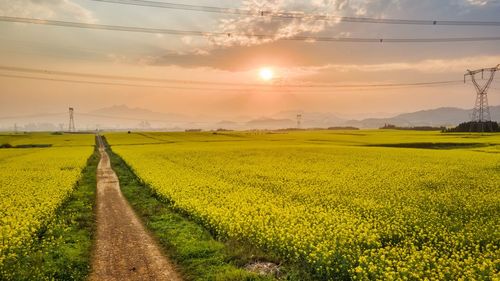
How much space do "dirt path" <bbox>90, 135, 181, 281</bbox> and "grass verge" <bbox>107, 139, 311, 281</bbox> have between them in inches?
21.8

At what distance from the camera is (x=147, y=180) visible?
1329 inches

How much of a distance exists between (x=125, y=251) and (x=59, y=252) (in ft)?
8.86

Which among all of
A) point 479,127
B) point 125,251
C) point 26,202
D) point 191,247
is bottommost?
point 125,251

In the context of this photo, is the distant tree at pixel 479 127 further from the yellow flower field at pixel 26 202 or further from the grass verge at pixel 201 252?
the grass verge at pixel 201 252

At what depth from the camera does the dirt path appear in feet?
46.9

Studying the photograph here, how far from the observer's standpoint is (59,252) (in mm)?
16078

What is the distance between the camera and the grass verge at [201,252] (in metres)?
13.8

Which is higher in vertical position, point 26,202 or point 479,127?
point 479,127

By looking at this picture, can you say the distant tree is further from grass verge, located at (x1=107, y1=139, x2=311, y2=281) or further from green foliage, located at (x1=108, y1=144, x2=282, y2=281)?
grass verge, located at (x1=107, y1=139, x2=311, y2=281)

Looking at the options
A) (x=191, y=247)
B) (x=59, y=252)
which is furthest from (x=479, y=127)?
(x=59, y=252)

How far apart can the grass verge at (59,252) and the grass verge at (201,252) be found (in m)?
3.35

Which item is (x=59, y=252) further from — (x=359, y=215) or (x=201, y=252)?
(x=359, y=215)

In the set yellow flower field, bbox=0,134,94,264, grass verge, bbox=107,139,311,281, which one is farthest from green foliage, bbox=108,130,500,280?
yellow flower field, bbox=0,134,94,264

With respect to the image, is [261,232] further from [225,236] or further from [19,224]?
[19,224]
